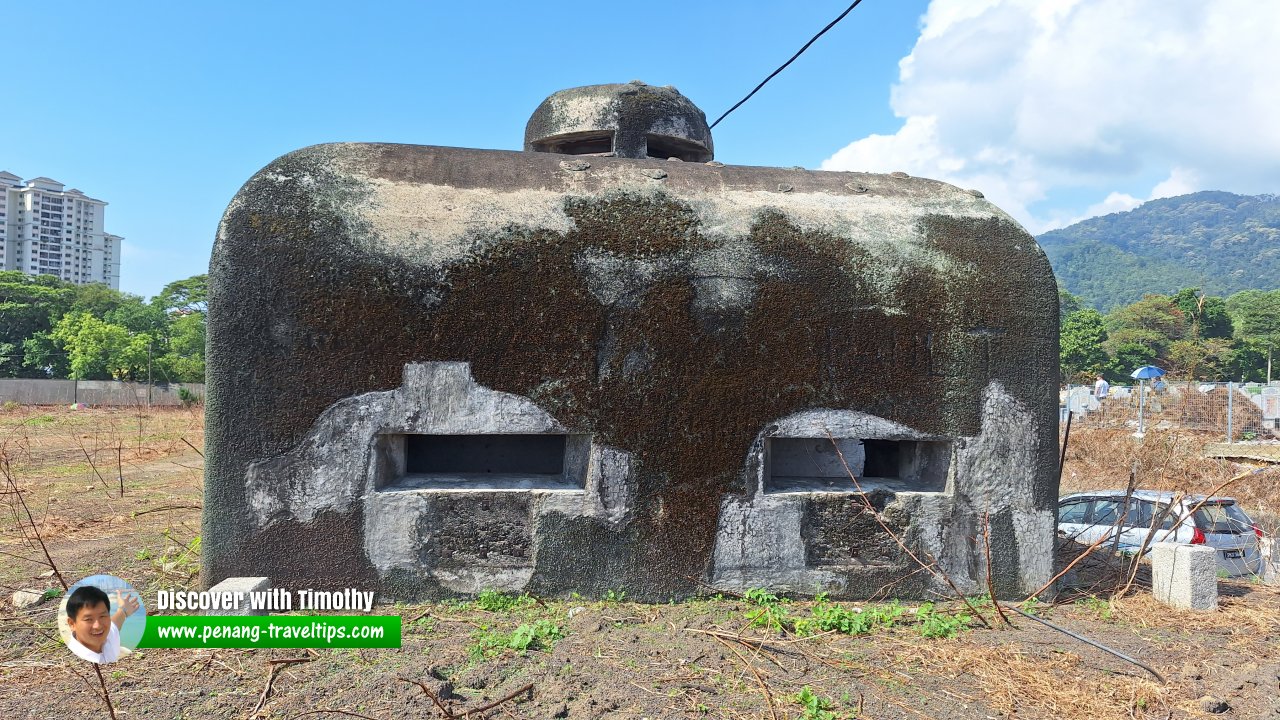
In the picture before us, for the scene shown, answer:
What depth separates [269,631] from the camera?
371 cm

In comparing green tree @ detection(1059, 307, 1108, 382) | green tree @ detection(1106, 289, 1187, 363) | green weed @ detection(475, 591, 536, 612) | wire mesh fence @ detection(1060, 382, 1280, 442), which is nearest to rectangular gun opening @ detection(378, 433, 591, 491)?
green weed @ detection(475, 591, 536, 612)

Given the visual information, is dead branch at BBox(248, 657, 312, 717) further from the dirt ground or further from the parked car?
the parked car

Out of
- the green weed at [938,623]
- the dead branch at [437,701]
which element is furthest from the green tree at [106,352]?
the green weed at [938,623]

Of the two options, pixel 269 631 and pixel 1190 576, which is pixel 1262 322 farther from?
pixel 269 631

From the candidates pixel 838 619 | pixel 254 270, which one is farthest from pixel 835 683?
pixel 254 270

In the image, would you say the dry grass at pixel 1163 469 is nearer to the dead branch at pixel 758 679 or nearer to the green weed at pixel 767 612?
the green weed at pixel 767 612

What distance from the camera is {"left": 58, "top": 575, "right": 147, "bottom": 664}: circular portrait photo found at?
3.03 meters

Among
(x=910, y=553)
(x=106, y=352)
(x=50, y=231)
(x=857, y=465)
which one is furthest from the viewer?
(x=50, y=231)

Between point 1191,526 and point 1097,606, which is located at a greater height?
point 1191,526

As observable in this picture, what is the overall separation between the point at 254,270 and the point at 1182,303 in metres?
57.2

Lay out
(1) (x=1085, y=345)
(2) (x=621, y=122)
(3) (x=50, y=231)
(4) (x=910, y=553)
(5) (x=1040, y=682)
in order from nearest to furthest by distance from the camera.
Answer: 1. (5) (x=1040, y=682)
2. (4) (x=910, y=553)
3. (2) (x=621, y=122)
4. (1) (x=1085, y=345)
5. (3) (x=50, y=231)

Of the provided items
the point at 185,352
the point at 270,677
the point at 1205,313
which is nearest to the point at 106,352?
the point at 185,352

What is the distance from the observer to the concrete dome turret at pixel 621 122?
648 cm

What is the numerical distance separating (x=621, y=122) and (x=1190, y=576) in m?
5.29
